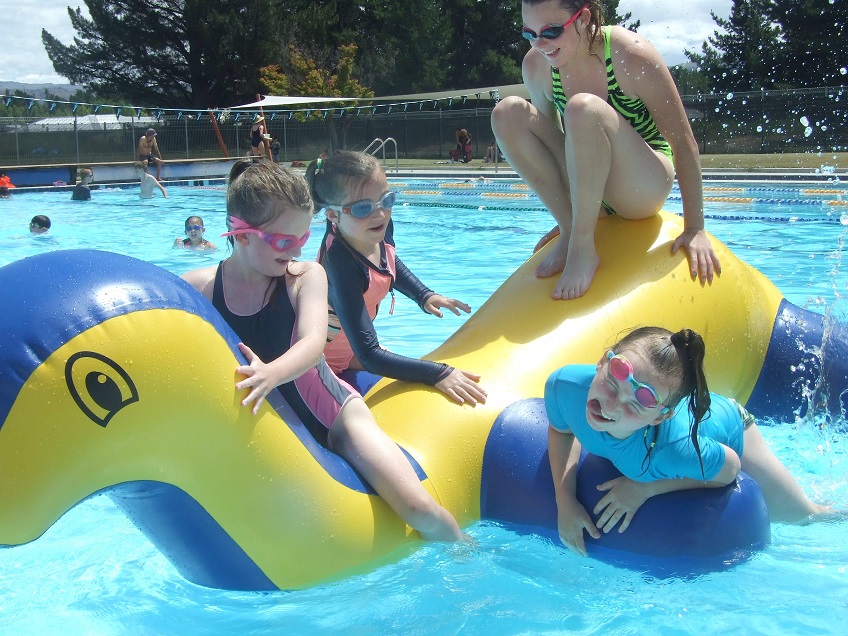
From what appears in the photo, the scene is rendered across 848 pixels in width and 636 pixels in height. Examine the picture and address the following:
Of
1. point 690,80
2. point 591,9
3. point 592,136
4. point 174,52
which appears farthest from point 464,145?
point 592,136

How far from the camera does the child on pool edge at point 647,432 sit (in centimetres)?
231

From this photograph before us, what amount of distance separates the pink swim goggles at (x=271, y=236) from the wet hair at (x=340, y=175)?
1.94 ft

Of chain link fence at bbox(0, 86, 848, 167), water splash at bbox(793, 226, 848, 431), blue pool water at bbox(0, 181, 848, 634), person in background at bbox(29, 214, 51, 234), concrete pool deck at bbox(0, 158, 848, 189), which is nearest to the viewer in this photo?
blue pool water at bbox(0, 181, 848, 634)

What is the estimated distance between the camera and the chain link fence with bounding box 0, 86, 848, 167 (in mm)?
23172

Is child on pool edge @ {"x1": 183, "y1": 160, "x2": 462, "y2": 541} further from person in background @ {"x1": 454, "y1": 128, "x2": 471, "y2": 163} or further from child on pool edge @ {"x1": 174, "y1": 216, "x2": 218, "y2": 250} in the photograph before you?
person in background @ {"x1": 454, "y1": 128, "x2": 471, "y2": 163}

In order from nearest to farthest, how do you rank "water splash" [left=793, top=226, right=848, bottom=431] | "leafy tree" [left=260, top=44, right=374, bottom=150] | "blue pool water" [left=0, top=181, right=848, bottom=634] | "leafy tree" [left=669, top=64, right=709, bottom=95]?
"blue pool water" [left=0, top=181, right=848, bottom=634], "water splash" [left=793, top=226, right=848, bottom=431], "leafy tree" [left=260, top=44, right=374, bottom=150], "leafy tree" [left=669, top=64, right=709, bottom=95]

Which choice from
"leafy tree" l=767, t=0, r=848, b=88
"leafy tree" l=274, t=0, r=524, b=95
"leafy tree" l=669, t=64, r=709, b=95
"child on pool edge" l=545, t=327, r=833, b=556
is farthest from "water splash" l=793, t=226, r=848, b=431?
"leafy tree" l=274, t=0, r=524, b=95

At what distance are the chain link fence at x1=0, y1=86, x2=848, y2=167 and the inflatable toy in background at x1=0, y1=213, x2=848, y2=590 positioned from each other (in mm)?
19423

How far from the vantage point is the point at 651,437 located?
2439mm

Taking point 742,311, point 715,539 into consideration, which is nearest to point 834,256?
point 742,311

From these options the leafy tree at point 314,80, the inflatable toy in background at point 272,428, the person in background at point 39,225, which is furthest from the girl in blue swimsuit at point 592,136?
the leafy tree at point 314,80

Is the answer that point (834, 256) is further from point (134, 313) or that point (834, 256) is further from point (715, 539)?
point (134, 313)

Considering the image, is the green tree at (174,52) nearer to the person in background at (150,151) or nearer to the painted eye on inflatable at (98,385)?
the person in background at (150,151)

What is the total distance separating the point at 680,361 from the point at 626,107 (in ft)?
5.11
